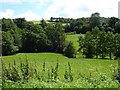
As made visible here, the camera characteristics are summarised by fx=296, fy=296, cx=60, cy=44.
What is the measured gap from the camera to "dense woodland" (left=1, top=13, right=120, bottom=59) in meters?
41.8

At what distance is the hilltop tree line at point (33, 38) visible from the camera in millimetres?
44812

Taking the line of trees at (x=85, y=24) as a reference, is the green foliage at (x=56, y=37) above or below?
below

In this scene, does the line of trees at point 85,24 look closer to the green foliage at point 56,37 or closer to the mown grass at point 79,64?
the green foliage at point 56,37

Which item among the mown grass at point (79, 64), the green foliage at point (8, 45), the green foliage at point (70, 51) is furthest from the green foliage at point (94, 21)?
the green foliage at point (8, 45)

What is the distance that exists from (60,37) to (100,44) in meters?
7.32

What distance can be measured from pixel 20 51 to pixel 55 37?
6093mm

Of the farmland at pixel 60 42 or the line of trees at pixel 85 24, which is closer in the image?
the farmland at pixel 60 42

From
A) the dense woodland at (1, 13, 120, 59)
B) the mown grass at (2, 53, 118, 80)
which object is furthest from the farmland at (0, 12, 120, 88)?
the mown grass at (2, 53, 118, 80)

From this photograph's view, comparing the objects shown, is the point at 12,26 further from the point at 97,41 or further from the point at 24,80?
the point at 24,80

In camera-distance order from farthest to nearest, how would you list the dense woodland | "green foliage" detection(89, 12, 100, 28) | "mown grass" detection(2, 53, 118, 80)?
"green foliage" detection(89, 12, 100, 28) < the dense woodland < "mown grass" detection(2, 53, 118, 80)

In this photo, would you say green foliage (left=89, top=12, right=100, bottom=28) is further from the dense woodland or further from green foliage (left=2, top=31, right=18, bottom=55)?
green foliage (left=2, top=31, right=18, bottom=55)

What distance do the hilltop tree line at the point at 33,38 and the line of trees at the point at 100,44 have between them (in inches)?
128

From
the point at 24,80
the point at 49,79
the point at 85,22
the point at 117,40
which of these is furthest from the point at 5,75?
the point at 85,22

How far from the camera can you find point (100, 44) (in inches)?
1671
